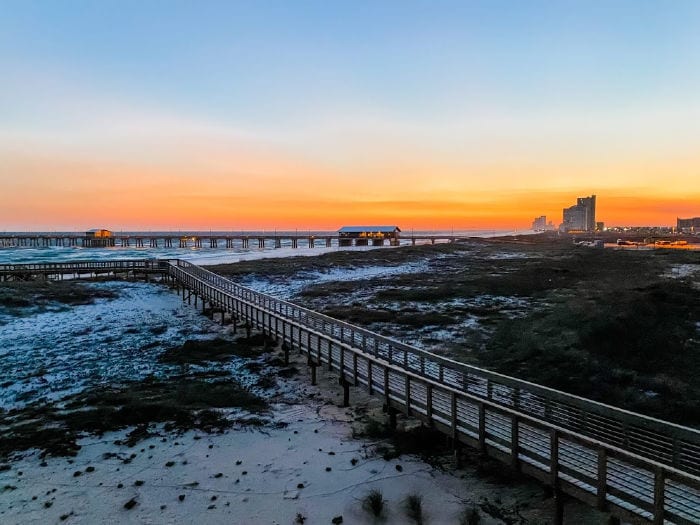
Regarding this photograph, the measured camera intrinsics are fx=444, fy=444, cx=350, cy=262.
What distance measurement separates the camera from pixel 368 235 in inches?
4855

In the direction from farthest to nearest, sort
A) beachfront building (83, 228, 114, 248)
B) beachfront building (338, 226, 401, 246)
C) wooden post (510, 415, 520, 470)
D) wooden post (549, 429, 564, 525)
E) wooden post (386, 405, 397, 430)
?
beachfront building (83, 228, 114, 248)
beachfront building (338, 226, 401, 246)
wooden post (386, 405, 397, 430)
wooden post (510, 415, 520, 470)
wooden post (549, 429, 564, 525)

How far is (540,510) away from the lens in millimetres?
7016

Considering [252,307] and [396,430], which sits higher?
[252,307]

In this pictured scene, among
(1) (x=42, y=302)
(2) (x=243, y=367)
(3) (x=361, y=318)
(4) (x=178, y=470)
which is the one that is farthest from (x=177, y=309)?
(4) (x=178, y=470)

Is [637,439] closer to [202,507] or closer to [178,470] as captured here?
[202,507]

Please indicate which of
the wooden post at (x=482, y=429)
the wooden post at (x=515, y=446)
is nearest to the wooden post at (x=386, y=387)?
the wooden post at (x=482, y=429)

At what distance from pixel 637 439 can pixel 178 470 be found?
8263mm

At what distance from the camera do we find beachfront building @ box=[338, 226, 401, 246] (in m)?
121

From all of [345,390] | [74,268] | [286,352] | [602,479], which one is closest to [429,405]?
[345,390]

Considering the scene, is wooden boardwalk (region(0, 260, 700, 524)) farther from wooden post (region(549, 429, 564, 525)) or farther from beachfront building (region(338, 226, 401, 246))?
beachfront building (region(338, 226, 401, 246))

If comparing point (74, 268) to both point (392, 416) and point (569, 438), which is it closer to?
point (392, 416)

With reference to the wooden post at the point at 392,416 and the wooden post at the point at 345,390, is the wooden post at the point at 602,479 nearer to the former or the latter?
the wooden post at the point at 392,416

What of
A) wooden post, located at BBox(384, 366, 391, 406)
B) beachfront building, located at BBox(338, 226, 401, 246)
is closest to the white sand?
wooden post, located at BBox(384, 366, 391, 406)

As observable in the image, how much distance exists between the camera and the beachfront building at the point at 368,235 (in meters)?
121
